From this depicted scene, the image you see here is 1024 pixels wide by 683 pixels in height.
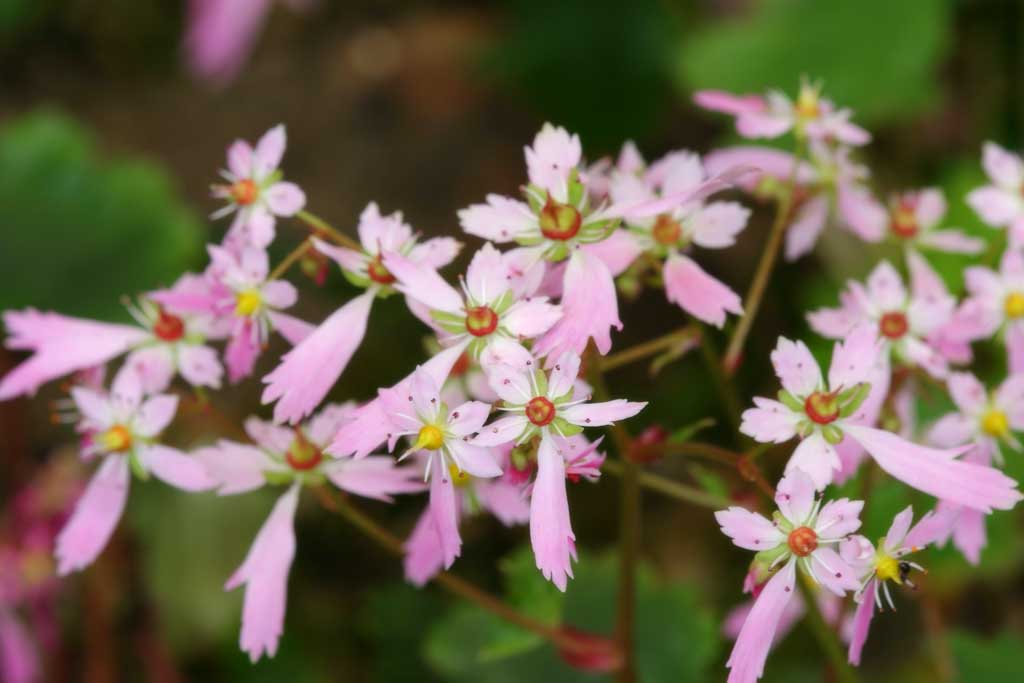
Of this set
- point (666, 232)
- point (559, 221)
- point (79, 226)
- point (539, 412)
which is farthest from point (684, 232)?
point (79, 226)

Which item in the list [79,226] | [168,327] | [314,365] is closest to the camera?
[314,365]

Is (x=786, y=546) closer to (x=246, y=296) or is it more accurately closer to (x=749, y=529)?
(x=749, y=529)

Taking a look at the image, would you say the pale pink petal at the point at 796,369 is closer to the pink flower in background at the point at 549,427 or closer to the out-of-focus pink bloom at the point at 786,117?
the pink flower in background at the point at 549,427

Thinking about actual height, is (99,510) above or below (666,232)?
below

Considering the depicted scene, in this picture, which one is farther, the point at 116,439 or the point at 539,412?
the point at 116,439

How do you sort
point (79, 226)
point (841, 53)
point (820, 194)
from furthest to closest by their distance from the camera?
point (841, 53) < point (79, 226) < point (820, 194)

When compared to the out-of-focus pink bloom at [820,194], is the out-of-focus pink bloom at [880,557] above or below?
below

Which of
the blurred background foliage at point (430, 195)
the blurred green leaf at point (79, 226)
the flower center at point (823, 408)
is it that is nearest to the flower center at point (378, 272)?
the flower center at point (823, 408)

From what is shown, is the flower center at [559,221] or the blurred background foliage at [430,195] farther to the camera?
the blurred background foliage at [430,195]
